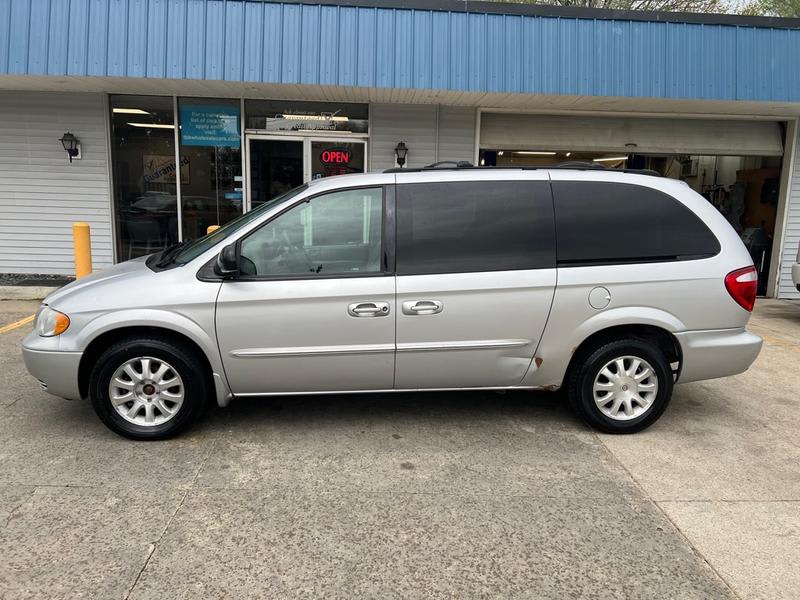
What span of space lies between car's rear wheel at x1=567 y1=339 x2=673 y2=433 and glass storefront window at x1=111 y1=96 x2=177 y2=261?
7.76 meters

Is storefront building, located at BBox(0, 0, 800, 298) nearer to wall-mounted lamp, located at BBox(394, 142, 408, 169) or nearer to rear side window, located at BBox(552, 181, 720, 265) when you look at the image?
wall-mounted lamp, located at BBox(394, 142, 408, 169)

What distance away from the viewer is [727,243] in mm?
4262

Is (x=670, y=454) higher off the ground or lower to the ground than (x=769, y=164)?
lower

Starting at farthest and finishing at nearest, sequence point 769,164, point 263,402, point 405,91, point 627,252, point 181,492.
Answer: point 769,164
point 405,91
point 263,402
point 627,252
point 181,492

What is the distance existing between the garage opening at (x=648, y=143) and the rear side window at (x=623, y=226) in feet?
19.8

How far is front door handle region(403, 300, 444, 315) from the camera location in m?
4.01

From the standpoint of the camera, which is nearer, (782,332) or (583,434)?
(583,434)

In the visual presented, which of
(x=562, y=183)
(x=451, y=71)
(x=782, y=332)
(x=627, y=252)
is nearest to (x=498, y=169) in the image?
(x=562, y=183)

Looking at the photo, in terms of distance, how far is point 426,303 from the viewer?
13.2ft

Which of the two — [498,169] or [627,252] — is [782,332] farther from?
[498,169]

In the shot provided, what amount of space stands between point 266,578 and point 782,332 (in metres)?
7.65

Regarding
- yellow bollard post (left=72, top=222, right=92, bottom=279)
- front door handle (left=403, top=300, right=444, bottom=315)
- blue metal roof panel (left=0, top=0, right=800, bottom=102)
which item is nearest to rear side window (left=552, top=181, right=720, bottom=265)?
front door handle (left=403, top=300, right=444, bottom=315)

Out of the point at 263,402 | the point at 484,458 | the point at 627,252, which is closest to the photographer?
the point at 484,458

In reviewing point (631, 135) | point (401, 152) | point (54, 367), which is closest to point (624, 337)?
point (54, 367)
